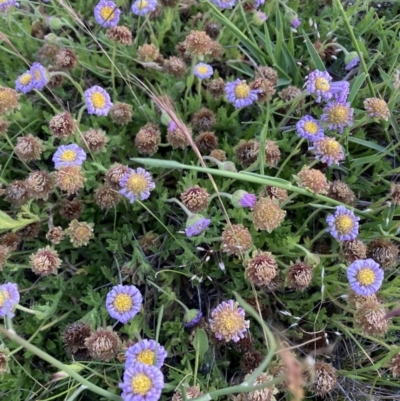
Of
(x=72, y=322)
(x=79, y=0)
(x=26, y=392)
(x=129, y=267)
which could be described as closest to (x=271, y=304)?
(x=129, y=267)

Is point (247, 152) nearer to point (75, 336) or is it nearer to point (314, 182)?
point (314, 182)

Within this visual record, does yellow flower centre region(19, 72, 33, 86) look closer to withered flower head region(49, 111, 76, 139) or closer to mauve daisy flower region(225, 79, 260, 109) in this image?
withered flower head region(49, 111, 76, 139)

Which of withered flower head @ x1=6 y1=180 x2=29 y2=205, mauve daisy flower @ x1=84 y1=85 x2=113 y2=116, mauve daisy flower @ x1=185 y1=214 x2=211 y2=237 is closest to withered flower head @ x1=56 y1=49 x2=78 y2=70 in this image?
mauve daisy flower @ x1=84 y1=85 x2=113 y2=116

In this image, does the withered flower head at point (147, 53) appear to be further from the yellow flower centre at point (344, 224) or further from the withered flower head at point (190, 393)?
the withered flower head at point (190, 393)

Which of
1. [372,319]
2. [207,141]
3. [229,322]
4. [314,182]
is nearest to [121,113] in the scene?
[207,141]

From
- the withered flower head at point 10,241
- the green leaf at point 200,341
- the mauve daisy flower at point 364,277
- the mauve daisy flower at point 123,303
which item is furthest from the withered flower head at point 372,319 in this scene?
the withered flower head at point 10,241
